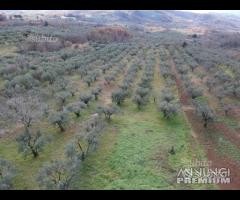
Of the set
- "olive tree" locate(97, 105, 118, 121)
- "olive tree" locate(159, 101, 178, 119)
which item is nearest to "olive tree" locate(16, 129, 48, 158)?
"olive tree" locate(97, 105, 118, 121)

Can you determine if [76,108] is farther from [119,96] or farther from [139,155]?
[139,155]

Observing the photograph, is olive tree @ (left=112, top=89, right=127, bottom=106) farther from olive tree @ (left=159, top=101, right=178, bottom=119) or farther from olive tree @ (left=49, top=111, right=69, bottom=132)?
olive tree @ (left=49, top=111, right=69, bottom=132)

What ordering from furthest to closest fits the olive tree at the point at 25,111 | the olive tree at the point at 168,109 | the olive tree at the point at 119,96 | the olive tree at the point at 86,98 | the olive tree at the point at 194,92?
the olive tree at the point at 194,92 → the olive tree at the point at 119,96 → the olive tree at the point at 86,98 → the olive tree at the point at 168,109 → the olive tree at the point at 25,111

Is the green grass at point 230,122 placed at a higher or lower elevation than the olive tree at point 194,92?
lower

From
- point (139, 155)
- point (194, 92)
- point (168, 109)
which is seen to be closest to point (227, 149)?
point (168, 109)

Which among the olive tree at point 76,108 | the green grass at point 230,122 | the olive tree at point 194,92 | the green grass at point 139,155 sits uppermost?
the olive tree at point 194,92

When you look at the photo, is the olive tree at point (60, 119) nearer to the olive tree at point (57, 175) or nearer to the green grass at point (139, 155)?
the green grass at point (139, 155)

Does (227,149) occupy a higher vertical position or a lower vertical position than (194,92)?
lower

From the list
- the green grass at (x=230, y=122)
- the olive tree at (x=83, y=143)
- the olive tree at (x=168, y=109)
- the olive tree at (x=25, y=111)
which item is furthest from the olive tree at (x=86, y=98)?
the green grass at (x=230, y=122)

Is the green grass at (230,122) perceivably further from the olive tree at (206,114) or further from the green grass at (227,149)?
the green grass at (227,149)

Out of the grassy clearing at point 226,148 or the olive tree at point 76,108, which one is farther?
the olive tree at point 76,108

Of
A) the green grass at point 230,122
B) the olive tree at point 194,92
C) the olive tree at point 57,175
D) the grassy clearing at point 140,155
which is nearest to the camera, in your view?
the olive tree at point 57,175

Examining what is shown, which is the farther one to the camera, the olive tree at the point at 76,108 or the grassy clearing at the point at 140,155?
the olive tree at the point at 76,108

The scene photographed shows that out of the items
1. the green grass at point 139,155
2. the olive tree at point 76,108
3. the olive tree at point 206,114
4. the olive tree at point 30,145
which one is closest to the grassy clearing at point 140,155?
the green grass at point 139,155
